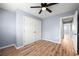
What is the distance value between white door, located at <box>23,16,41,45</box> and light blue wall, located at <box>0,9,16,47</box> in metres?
0.20

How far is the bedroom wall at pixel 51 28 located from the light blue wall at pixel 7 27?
2.01 feet

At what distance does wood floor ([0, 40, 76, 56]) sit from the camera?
1.29 metres

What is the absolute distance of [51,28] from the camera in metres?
1.46

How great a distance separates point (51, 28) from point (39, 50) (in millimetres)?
509

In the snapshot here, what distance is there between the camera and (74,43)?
4.32 feet

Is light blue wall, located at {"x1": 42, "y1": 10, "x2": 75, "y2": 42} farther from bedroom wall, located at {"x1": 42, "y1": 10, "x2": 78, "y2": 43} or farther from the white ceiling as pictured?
the white ceiling

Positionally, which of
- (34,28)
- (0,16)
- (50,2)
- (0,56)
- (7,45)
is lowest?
(0,56)

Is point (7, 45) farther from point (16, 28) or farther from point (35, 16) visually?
point (35, 16)

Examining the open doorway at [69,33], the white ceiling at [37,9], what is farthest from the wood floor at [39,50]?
the white ceiling at [37,9]

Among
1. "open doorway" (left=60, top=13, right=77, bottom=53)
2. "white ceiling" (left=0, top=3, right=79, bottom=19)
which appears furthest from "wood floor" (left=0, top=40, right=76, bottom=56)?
"white ceiling" (left=0, top=3, right=79, bottom=19)

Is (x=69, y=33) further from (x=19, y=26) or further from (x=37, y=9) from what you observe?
(x=19, y=26)

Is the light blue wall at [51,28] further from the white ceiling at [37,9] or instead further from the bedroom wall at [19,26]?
the bedroom wall at [19,26]

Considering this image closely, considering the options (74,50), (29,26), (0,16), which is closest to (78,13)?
(74,50)

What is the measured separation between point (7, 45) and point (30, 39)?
44cm
